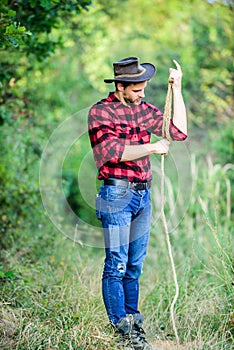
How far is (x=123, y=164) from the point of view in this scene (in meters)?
3.86

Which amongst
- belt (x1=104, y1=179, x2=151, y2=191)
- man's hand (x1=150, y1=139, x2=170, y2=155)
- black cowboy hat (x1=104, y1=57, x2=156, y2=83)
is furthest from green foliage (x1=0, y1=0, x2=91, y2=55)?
belt (x1=104, y1=179, x2=151, y2=191)

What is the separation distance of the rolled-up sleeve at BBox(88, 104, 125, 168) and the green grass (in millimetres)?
1019

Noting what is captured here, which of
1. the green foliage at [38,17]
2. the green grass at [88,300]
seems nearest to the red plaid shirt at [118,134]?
the green grass at [88,300]

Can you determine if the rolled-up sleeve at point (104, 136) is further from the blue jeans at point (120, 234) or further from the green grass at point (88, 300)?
the green grass at point (88, 300)

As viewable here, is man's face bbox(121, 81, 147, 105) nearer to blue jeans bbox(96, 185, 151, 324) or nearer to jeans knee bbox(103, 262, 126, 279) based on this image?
blue jeans bbox(96, 185, 151, 324)

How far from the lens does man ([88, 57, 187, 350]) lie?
149 inches

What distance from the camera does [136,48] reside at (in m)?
14.4

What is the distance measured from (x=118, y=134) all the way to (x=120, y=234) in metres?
0.69

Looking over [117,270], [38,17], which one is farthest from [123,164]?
[38,17]

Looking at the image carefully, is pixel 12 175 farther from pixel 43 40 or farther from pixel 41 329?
pixel 41 329

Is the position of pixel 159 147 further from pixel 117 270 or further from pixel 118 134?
pixel 117 270

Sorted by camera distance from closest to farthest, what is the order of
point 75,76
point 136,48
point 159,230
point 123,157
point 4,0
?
point 123,157, point 4,0, point 159,230, point 75,76, point 136,48

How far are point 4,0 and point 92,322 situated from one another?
2710mm

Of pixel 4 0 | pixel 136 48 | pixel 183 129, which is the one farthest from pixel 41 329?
pixel 136 48
